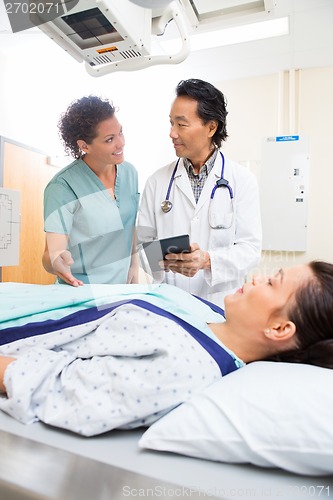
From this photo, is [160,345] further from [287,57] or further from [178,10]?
[287,57]

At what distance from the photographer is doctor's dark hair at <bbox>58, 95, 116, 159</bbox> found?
1.57 meters

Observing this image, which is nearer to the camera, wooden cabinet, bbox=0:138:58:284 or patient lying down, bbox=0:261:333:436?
patient lying down, bbox=0:261:333:436

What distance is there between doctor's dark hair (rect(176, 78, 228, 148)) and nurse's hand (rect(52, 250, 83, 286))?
78cm

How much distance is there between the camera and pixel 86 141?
1.59 m

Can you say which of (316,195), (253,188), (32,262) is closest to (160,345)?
(253,188)

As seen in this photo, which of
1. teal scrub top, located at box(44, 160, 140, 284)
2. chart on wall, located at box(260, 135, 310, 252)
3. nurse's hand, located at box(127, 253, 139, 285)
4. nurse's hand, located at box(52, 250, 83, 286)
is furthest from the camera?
chart on wall, located at box(260, 135, 310, 252)

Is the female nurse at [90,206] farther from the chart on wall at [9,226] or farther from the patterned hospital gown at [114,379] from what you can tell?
the patterned hospital gown at [114,379]

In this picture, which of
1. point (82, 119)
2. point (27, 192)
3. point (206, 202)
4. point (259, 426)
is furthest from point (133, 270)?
point (27, 192)

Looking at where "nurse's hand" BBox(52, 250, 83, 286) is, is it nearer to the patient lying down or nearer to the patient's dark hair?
the patient lying down

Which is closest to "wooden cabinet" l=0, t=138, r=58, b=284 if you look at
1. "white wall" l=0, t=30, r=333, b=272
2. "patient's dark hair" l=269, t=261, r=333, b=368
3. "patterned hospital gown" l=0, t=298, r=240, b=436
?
"white wall" l=0, t=30, r=333, b=272

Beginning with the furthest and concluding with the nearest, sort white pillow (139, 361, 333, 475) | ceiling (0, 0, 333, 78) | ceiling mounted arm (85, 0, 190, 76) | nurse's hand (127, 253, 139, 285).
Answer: ceiling (0, 0, 333, 78), nurse's hand (127, 253, 139, 285), ceiling mounted arm (85, 0, 190, 76), white pillow (139, 361, 333, 475)

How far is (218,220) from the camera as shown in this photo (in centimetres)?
156

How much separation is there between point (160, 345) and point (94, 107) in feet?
3.98

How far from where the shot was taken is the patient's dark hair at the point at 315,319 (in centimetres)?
83
